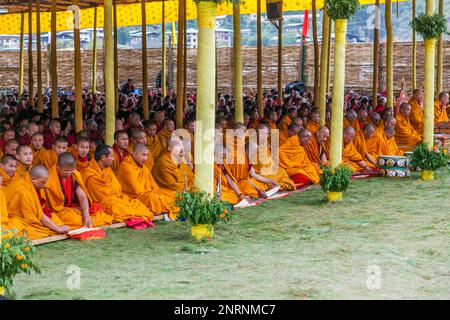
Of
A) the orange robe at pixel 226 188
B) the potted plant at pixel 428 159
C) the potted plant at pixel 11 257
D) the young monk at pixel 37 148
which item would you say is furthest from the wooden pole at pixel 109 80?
the potted plant at pixel 428 159

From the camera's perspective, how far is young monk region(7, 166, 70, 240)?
9234 mm

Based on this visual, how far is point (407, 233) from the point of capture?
31.8 ft

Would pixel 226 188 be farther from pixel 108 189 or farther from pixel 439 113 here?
pixel 439 113

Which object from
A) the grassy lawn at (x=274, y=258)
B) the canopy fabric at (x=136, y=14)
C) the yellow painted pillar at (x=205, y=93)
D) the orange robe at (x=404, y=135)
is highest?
the canopy fabric at (x=136, y=14)

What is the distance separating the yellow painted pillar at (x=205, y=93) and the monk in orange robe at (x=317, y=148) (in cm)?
→ 565

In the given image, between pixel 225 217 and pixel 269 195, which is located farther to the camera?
pixel 269 195

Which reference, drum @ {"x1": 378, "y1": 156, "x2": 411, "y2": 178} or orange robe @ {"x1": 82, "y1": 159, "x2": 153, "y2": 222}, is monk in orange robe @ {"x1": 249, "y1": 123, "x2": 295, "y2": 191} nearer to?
drum @ {"x1": 378, "y1": 156, "x2": 411, "y2": 178}

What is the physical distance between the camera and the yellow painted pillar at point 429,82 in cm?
1344

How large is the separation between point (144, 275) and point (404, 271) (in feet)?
8.31

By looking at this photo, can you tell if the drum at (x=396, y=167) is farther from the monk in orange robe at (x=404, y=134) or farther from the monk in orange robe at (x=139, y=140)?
the monk in orange robe at (x=139, y=140)

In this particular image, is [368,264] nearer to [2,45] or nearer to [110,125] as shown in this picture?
[110,125]

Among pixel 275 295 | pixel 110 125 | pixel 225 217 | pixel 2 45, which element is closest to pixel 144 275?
pixel 275 295

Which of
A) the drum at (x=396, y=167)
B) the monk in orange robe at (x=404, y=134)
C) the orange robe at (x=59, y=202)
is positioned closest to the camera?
the orange robe at (x=59, y=202)
